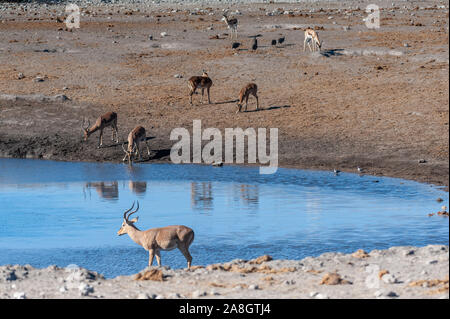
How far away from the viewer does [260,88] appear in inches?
1215

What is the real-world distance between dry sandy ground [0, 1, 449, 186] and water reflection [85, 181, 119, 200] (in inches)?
114

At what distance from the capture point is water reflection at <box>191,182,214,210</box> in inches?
761

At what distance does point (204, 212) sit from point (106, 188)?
3.89 m

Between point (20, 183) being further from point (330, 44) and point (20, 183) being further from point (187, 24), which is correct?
point (187, 24)

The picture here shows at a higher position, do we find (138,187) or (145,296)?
(138,187)

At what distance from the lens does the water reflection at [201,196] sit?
761 inches

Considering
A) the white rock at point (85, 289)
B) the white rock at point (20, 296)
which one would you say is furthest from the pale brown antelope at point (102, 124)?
the white rock at point (20, 296)

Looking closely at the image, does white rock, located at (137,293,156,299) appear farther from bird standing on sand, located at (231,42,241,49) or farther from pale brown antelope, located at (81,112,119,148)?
bird standing on sand, located at (231,42,241,49)

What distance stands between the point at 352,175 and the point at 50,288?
461 inches

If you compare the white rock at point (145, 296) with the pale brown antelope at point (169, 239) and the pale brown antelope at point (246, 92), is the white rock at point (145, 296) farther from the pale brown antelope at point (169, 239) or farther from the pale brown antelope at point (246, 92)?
the pale brown antelope at point (246, 92)

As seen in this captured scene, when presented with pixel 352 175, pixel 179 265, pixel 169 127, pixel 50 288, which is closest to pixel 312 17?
pixel 169 127

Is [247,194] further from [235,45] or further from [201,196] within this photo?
[235,45]

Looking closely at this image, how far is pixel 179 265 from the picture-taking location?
15.0 metres

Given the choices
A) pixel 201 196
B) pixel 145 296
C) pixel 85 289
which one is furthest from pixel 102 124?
pixel 145 296
